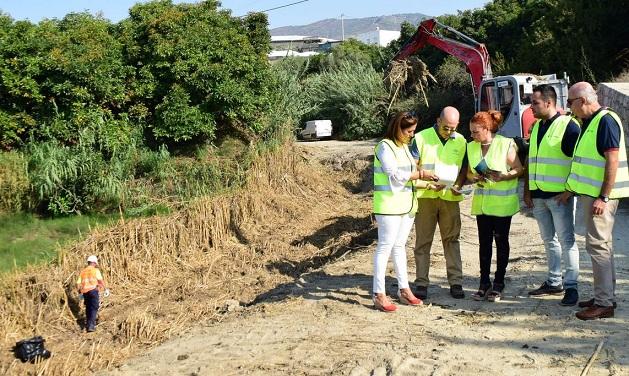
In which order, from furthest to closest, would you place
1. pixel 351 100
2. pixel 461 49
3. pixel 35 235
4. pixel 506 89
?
pixel 351 100, pixel 461 49, pixel 506 89, pixel 35 235

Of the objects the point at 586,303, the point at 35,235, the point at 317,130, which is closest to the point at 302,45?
the point at 317,130

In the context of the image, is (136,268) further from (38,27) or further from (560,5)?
(560,5)

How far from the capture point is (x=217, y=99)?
16.8 m

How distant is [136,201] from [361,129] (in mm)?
14851

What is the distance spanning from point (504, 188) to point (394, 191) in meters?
1.08

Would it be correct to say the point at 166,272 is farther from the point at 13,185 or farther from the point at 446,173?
the point at 446,173

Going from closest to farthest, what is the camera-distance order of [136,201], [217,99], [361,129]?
[136,201] → [217,99] → [361,129]

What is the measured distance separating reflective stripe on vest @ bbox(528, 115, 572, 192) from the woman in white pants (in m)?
1.11

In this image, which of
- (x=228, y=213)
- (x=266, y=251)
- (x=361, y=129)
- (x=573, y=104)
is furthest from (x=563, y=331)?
(x=361, y=129)

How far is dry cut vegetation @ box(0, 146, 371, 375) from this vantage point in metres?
7.88

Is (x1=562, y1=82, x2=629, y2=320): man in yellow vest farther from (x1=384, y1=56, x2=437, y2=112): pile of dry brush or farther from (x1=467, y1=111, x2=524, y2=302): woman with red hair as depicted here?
(x1=384, y1=56, x2=437, y2=112): pile of dry brush

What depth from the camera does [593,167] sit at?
5738mm

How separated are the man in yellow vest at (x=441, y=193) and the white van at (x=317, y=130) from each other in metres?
20.8

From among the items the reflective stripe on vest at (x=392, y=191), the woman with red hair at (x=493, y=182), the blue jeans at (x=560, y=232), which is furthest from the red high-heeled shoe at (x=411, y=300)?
the blue jeans at (x=560, y=232)
